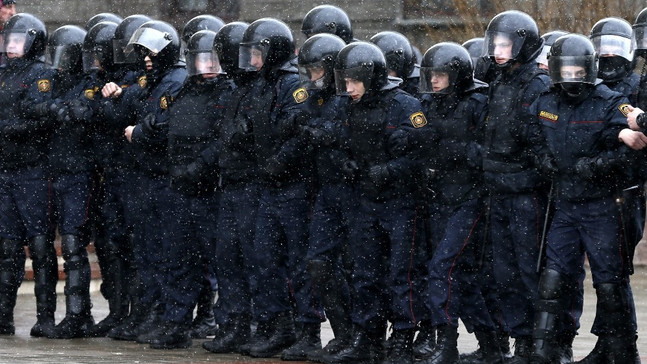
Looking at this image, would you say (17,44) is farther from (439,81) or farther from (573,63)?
(573,63)

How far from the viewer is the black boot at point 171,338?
10.3 m

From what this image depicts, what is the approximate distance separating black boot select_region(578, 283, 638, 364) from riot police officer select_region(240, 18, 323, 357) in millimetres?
1973

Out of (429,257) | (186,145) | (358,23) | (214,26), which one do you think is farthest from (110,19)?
(358,23)

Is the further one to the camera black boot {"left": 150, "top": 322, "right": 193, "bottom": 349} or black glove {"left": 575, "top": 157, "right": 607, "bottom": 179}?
black boot {"left": 150, "top": 322, "right": 193, "bottom": 349}

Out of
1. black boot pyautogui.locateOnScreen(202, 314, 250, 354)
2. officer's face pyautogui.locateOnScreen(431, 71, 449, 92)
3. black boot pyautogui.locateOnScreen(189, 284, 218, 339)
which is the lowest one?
black boot pyautogui.locateOnScreen(189, 284, 218, 339)

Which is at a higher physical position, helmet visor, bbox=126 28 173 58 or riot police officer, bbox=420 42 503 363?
helmet visor, bbox=126 28 173 58

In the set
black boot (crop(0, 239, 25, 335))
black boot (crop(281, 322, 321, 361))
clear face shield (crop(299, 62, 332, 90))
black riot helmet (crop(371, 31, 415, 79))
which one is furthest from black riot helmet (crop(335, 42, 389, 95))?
black boot (crop(0, 239, 25, 335))

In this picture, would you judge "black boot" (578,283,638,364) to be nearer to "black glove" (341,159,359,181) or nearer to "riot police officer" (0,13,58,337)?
"black glove" (341,159,359,181)

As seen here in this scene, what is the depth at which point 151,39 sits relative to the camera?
10.6m

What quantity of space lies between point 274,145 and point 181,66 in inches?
53.1

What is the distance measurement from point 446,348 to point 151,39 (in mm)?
3054

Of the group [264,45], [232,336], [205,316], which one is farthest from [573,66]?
[205,316]

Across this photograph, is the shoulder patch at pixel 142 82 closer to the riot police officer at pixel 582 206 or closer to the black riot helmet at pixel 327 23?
the black riot helmet at pixel 327 23

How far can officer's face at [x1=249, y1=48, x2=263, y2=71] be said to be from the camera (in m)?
9.95
